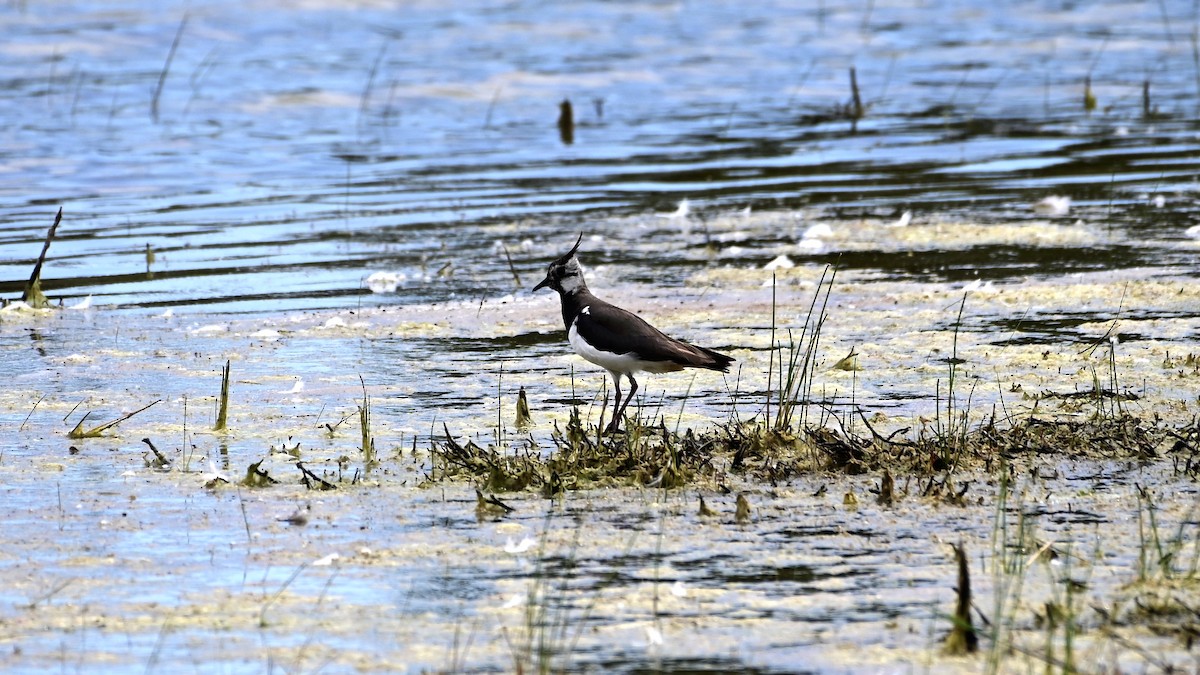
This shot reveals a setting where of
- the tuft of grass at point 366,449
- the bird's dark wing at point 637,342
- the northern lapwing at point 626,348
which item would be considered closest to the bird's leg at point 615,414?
the northern lapwing at point 626,348

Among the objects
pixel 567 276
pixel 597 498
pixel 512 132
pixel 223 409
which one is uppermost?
pixel 512 132

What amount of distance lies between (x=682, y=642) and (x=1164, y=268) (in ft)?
21.8

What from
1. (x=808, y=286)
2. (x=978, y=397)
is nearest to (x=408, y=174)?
(x=808, y=286)

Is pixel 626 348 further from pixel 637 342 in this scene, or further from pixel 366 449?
pixel 366 449

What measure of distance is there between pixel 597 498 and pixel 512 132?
1302 centimetres

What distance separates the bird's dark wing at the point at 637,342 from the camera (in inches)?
267

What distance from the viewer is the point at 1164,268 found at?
10.2m

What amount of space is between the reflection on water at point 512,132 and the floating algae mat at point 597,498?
6.08 feet

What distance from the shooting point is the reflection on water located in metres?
11.8

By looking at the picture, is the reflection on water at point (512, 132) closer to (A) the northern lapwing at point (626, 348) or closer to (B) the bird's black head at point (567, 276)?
(B) the bird's black head at point (567, 276)

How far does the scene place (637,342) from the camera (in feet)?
22.3

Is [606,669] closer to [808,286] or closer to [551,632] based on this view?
[551,632]

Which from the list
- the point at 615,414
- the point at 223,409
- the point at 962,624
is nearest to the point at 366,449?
the point at 223,409

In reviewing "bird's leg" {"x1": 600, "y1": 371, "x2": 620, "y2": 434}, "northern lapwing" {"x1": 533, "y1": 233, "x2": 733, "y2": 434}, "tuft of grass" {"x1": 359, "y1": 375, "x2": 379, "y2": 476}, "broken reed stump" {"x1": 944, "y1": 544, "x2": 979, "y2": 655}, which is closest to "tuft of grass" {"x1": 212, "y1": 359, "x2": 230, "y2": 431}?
"tuft of grass" {"x1": 359, "y1": 375, "x2": 379, "y2": 476}
